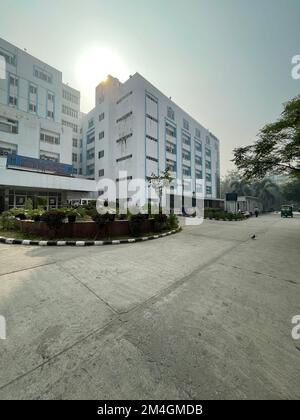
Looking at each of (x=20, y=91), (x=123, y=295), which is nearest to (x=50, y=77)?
(x=20, y=91)

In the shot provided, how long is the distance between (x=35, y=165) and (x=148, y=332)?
2588 centimetres

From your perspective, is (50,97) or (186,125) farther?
(186,125)

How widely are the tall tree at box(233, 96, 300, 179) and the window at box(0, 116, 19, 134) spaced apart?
2897 centimetres

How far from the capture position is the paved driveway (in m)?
1.71

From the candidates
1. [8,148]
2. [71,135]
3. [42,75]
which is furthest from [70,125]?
[8,148]

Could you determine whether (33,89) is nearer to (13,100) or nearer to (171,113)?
(13,100)

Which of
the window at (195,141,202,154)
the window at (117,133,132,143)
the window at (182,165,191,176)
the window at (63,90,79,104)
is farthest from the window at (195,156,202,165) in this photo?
the window at (63,90,79,104)

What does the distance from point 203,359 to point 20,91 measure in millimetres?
37386

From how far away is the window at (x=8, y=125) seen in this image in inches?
1011

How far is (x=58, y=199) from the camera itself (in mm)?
27562

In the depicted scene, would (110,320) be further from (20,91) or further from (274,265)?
(20,91)

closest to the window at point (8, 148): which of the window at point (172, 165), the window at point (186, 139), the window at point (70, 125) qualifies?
the window at point (70, 125)

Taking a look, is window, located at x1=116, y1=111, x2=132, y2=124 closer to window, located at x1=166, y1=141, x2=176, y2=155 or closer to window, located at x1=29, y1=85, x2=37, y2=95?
window, located at x1=166, y1=141, x2=176, y2=155

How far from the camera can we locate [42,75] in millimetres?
30094
